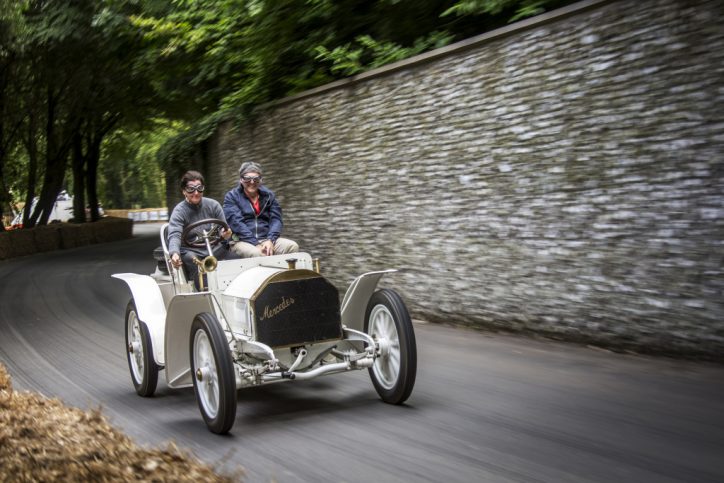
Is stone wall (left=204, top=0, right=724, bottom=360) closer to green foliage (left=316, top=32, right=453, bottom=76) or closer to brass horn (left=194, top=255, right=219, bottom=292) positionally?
green foliage (left=316, top=32, right=453, bottom=76)

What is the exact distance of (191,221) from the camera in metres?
7.73

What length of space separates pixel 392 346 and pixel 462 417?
0.83 metres

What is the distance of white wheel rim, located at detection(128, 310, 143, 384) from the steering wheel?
87cm

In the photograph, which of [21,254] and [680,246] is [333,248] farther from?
[21,254]

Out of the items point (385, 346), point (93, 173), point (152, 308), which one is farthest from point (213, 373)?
point (93, 173)

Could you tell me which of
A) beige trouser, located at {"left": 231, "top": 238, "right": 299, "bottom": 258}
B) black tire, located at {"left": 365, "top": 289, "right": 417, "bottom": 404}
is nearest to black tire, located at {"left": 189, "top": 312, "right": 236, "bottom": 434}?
black tire, located at {"left": 365, "top": 289, "right": 417, "bottom": 404}

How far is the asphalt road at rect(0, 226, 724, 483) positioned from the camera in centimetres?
465

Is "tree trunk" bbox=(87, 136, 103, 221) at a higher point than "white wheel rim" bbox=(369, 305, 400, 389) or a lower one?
higher

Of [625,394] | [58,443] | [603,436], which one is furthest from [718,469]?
[58,443]

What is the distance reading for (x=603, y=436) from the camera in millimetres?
5129

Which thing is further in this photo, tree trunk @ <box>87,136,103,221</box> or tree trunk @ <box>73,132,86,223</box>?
tree trunk @ <box>87,136,103,221</box>

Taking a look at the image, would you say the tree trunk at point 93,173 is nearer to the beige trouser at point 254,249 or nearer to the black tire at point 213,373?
the beige trouser at point 254,249

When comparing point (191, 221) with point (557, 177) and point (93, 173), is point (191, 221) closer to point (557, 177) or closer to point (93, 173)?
point (557, 177)

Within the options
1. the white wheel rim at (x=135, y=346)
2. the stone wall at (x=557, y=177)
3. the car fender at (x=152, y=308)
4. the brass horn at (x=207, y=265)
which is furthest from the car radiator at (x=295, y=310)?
the stone wall at (x=557, y=177)
